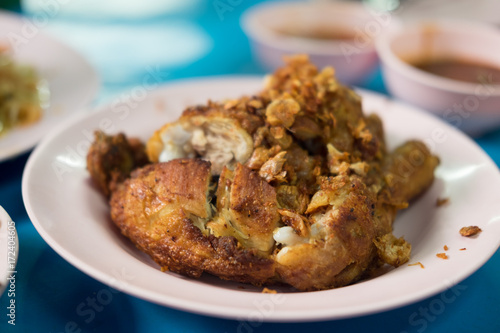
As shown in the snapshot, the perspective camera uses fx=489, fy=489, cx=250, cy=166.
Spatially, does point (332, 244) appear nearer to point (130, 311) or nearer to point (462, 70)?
point (130, 311)

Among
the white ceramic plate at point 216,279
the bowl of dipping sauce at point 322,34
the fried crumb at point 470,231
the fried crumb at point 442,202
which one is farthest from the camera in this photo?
the bowl of dipping sauce at point 322,34

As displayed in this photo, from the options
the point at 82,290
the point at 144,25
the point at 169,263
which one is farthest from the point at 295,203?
the point at 144,25

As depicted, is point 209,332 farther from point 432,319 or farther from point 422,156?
point 422,156

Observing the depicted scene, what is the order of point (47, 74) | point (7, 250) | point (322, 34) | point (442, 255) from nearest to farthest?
point (7, 250), point (442, 255), point (47, 74), point (322, 34)

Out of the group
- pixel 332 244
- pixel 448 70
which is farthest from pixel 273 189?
pixel 448 70

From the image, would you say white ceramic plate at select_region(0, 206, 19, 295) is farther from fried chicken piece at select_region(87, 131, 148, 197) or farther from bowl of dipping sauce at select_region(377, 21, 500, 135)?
bowl of dipping sauce at select_region(377, 21, 500, 135)

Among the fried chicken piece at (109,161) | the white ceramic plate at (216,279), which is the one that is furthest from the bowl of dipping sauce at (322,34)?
the fried chicken piece at (109,161)

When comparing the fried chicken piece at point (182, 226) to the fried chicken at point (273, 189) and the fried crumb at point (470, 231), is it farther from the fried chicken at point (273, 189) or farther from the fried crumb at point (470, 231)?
the fried crumb at point (470, 231)

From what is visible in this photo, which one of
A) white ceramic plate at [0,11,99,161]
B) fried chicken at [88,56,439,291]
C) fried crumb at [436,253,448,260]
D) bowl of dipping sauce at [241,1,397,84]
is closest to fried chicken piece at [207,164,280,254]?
fried chicken at [88,56,439,291]
